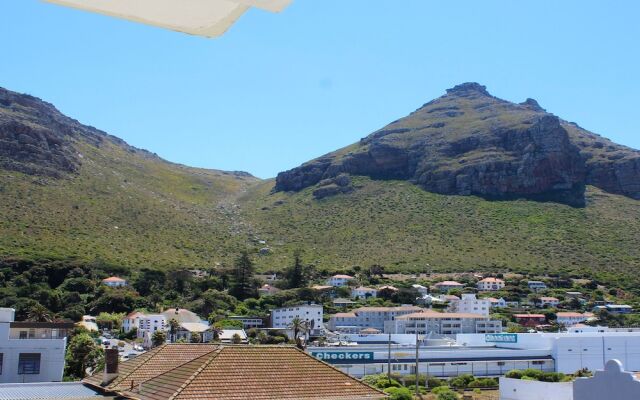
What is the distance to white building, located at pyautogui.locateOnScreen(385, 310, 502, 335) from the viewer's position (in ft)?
260

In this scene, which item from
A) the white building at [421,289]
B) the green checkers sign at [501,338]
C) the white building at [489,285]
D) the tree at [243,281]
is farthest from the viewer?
the white building at [489,285]

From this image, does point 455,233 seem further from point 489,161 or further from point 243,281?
point 243,281

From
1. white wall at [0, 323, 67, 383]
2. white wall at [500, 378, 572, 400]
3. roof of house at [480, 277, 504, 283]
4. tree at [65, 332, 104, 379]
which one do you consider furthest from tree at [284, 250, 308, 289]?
white wall at [0, 323, 67, 383]

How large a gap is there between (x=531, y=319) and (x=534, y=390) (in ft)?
Result: 198

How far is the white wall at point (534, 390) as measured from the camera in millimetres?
25188

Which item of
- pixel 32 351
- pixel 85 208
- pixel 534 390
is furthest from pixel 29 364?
pixel 85 208

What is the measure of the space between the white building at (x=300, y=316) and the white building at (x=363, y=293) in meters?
14.1

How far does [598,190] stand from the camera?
136 m

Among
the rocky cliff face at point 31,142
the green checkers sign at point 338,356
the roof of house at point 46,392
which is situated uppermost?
the rocky cliff face at point 31,142

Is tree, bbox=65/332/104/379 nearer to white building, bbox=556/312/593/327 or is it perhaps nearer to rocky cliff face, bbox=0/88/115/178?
white building, bbox=556/312/593/327

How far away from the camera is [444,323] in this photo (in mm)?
80875

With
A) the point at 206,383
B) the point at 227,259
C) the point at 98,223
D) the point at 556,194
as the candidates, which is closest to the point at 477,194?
the point at 556,194

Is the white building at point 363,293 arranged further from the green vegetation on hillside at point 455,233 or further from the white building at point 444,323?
the white building at point 444,323

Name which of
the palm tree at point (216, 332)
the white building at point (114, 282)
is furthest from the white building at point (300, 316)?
the white building at point (114, 282)
